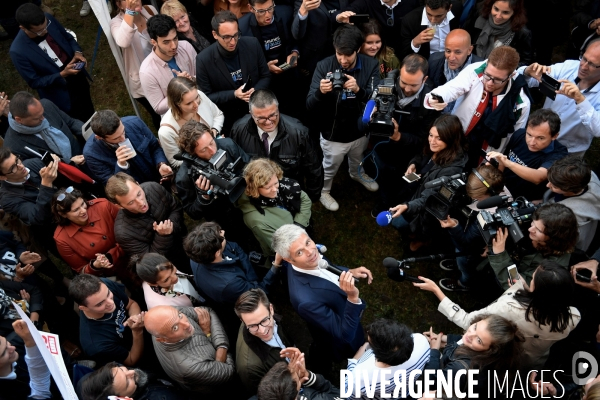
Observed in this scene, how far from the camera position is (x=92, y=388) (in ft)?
9.52

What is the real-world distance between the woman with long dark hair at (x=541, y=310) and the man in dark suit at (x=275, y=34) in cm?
322

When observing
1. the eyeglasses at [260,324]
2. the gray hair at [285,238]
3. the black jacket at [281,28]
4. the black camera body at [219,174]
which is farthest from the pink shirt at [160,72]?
the eyeglasses at [260,324]

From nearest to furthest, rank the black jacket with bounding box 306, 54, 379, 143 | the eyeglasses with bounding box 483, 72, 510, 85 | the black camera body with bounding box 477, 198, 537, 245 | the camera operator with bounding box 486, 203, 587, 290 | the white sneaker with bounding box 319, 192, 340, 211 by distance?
1. the camera operator with bounding box 486, 203, 587, 290
2. the black camera body with bounding box 477, 198, 537, 245
3. the eyeglasses with bounding box 483, 72, 510, 85
4. the black jacket with bounding box 306, 54, 379, 143
5. the white sneaker with bounding box 319, 192, 340, 211

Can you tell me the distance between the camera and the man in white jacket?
4.05 meters

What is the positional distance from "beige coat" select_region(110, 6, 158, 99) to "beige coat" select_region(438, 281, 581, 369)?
161 inches

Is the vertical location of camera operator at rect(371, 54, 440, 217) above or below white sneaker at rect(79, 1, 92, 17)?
below

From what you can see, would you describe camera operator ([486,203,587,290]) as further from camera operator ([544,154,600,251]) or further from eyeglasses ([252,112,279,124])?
eyeglasses ([252,112,279,124])

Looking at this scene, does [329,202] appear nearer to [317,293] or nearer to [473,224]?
[473,224]

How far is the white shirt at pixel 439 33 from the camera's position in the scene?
195 inches

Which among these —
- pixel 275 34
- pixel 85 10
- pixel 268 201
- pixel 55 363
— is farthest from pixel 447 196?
pixel 85 10

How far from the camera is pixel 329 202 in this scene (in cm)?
541

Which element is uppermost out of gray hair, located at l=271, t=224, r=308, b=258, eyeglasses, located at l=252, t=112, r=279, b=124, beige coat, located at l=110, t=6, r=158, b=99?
beige coat, located at l=110, t=6, r=158, b=99

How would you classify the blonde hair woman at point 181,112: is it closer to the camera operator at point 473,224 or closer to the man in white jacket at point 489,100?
the man in white jacket at point 489,100

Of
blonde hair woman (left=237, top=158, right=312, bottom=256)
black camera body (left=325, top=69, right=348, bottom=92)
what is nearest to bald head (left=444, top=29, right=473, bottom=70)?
black camera body (left=325, top=69, right=348, bottom=92)
